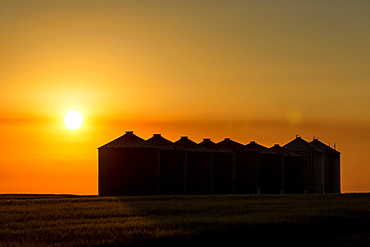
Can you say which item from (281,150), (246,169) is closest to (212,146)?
(246,169)

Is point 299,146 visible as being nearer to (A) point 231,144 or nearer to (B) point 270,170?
(B) point 270,170

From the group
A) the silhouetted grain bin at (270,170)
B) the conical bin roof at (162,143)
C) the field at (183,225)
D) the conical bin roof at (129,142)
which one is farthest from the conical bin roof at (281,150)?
the field at (183,225)

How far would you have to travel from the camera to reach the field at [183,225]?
30625mm

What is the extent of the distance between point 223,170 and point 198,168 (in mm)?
4014

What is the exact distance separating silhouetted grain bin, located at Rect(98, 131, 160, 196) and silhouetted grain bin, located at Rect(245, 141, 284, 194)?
1878 cm

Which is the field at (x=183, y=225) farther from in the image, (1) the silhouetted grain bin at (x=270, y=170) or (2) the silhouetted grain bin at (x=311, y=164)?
(2) the silhouetted grain bin at (x=311, y=164)

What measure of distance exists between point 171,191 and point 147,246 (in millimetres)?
43751

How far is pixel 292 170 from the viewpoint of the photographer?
9150 centimetres

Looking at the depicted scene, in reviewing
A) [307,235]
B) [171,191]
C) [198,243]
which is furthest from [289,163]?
[198,243]

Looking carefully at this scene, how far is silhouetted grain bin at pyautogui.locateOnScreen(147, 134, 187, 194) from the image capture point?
2867 inches

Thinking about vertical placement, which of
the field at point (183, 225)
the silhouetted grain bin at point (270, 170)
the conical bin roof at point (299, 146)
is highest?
the conical bin roof at point (299, 146)

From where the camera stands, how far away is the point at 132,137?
72.0 meters

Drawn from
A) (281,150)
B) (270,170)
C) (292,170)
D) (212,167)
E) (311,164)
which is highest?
(281,150)

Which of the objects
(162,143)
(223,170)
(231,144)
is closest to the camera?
(162,143)
